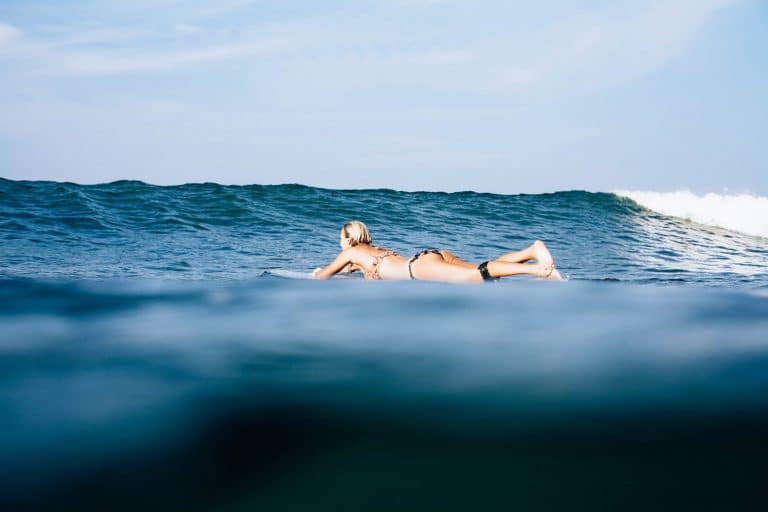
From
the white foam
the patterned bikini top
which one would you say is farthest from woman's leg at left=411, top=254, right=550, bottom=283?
the white foam

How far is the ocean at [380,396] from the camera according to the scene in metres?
1.74

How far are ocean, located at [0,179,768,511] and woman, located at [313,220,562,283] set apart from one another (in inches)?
27.9

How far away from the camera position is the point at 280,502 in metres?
1.67

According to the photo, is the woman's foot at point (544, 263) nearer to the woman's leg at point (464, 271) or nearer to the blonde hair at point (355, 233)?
the woman's leg at point (464, 271)

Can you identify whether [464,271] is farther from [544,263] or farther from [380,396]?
[380,396]

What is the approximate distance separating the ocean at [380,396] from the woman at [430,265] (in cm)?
71

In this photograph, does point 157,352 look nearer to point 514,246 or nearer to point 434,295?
point 434,295

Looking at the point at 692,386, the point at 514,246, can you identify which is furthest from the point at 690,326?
the point at 514,246

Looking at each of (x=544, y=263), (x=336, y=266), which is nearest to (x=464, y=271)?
(x=544, y=263)

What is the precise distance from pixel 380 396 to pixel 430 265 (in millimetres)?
4284

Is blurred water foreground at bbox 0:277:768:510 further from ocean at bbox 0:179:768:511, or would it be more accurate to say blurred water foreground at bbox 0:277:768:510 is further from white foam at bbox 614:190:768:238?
white foam at bbox 614:190:768:238

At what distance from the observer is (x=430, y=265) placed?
6566 mm

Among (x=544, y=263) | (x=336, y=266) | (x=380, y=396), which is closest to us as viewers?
(x=380, y=396)

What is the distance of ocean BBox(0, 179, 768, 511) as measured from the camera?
174 centimetres
